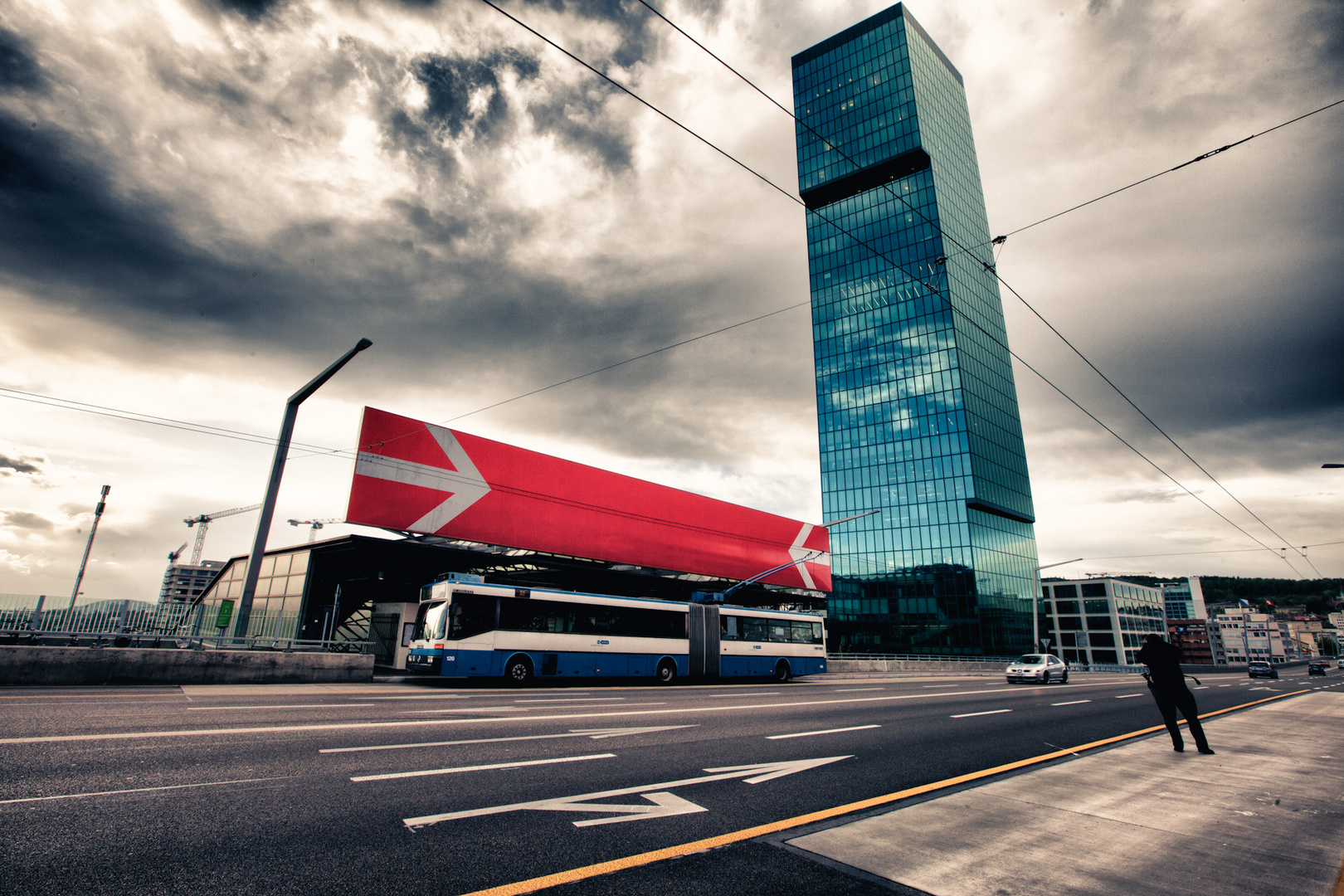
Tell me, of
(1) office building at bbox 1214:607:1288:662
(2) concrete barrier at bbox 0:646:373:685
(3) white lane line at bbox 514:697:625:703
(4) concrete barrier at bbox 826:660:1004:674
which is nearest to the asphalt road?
(3) white lane line at bbox 514:697:625:703

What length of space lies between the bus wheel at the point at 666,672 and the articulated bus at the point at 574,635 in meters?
0.03

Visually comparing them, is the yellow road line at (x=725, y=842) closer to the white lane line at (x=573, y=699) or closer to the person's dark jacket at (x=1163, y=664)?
the person's dark jacket at (x=1163, y=664)

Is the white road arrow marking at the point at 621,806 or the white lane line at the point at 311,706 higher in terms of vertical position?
the white road arrow marking at the point at 621,806

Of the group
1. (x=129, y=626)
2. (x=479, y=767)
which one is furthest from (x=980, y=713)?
(x=129, y=626)

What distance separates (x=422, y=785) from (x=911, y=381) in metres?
75.2

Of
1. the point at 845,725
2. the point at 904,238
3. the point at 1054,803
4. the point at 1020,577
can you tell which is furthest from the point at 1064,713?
the point at 904,238

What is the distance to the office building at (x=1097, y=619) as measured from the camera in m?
93.0

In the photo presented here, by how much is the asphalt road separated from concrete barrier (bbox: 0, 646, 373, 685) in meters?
2.32

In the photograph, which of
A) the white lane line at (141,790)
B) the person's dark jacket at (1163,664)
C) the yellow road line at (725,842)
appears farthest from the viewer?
the person's dark jacket at (1163,664)

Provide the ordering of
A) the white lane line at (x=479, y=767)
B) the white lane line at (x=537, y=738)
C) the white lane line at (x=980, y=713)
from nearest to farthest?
the white lane line at (x=479, y=767)
the white lane line at (x=537, y=738)
the white lane line at (x=980, y=713)

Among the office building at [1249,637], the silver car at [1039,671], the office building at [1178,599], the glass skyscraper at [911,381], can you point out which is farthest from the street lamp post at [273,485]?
the office building at [1178,599]

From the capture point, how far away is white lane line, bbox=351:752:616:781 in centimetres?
560

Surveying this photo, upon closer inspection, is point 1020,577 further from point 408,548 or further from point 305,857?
point 305,857

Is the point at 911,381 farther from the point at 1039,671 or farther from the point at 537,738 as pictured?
the point at 537,738
